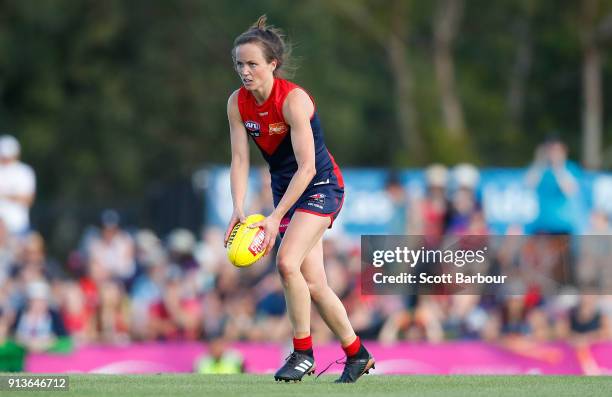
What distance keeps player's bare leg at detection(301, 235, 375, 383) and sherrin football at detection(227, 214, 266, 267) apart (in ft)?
1.40

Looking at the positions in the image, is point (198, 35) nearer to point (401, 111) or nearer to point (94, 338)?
Answer: point (401, 111)

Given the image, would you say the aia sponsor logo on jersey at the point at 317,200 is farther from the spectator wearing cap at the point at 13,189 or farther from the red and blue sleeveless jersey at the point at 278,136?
the spectator wearing cap at the point at 13,189

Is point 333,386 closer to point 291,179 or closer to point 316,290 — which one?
point 316,290

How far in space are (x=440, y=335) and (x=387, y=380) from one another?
4895 mm

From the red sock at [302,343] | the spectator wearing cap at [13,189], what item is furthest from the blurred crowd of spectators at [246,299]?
the red sock at [302,343]

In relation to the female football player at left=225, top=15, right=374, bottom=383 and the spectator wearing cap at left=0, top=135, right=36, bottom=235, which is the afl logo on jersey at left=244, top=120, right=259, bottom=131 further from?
the spectator wearing cap at left=0, top=135, right=36, bottom=235

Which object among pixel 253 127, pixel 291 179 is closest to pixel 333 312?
pixel 291 179

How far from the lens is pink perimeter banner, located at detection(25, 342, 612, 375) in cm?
1307

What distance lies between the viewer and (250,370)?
44.3 ft

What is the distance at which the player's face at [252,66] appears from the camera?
838 cm

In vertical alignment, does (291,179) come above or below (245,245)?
above

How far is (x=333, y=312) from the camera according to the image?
342 inches

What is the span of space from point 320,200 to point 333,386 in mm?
1168

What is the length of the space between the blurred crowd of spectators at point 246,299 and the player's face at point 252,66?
4602 mm
